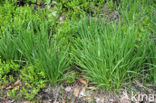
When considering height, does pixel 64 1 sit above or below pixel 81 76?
above

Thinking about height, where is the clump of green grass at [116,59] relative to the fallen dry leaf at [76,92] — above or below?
above

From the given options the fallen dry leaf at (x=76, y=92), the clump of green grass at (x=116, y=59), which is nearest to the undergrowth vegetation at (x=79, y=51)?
the clump of green grass at (x=116, y=59)

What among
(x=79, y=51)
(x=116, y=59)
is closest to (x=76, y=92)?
(x=79, y=51)

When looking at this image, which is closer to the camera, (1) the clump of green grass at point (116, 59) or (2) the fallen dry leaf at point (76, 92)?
(1) the clump of green grass at point (116, 59)

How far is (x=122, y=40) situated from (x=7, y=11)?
2001 millimetres

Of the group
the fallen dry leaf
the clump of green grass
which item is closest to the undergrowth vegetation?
the clump of green grass

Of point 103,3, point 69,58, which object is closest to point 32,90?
point 69,58

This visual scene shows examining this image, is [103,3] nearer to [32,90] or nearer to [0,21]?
[0,21]

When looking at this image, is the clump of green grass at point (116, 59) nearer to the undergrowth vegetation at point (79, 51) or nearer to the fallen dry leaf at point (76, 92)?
the undergrowth vegetation at point (79, 51)

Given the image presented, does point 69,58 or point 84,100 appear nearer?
point 84,100

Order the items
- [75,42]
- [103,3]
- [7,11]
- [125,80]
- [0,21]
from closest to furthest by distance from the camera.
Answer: [125,80], [75,42], [0,21], [7,11], [103,3]

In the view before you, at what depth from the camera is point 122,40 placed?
97.7 inches

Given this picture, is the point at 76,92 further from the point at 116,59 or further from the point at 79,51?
the point at 116,59

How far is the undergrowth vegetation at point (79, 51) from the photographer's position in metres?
2.41
